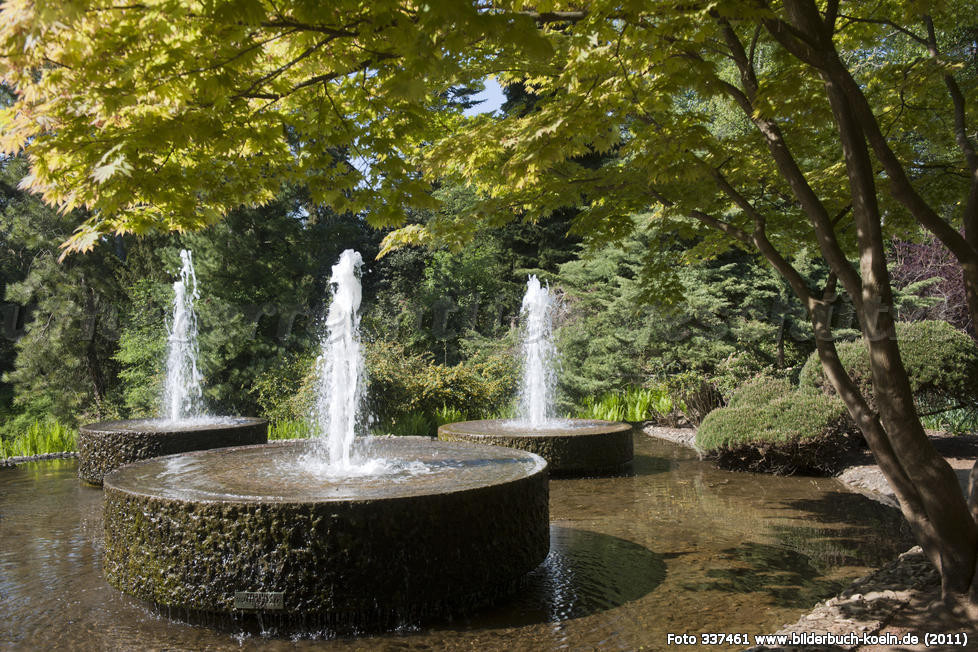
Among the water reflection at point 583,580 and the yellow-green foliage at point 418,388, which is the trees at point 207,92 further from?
the yellow-green foliage at point 418,388

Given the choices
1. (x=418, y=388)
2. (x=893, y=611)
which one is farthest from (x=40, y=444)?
(x=893, y=611)

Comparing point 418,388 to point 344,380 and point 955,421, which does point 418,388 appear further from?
point 955,421

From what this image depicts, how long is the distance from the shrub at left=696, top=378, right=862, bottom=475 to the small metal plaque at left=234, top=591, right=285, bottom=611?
6519 millimetres

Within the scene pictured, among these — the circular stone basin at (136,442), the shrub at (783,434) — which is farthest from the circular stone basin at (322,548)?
the shrub at (783,434)

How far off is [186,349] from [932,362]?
14888 millimetres

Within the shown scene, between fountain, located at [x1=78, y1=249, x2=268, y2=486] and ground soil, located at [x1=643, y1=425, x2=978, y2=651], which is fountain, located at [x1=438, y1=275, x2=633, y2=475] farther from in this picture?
ground soil, located at [x1=643, y1=425, x2=978, y2=651]

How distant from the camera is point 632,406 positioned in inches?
606

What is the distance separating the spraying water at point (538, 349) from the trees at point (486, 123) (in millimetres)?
7322

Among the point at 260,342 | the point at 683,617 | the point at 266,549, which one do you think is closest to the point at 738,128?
the point at 260,342

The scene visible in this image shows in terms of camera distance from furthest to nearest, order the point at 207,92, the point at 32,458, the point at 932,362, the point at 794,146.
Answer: the point at 32,458 < the point at 932,362 < the point at 794,146 < the point at 207,92

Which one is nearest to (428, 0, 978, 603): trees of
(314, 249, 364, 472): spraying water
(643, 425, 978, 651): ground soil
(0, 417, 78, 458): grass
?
(643, 425, 978, 651): ground soil

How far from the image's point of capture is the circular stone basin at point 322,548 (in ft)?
13.0

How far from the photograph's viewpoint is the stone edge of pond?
1077cm

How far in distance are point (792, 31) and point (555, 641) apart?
3659 mm
